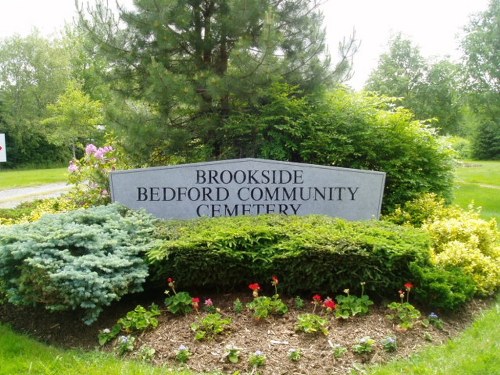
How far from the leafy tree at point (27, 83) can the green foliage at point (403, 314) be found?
34189 mm

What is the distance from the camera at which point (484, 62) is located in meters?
11.5

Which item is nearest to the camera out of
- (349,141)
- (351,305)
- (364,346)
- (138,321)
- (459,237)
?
(364,346)

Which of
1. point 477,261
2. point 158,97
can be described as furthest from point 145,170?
point 477,261

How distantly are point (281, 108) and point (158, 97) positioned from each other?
5.47 ft

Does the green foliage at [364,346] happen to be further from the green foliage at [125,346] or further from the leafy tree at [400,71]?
the leafy tree at [400,71]

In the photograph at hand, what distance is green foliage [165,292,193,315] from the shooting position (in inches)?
141

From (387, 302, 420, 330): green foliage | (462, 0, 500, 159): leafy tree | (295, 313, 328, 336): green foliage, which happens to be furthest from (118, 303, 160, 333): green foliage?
(462, 0, 500, 159): leafy tree

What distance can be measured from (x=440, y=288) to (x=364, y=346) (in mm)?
1019

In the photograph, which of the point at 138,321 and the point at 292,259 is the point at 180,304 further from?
the point at 292,259

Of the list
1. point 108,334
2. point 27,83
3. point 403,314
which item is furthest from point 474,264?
point 27,83

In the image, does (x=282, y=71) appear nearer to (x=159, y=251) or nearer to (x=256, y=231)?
(x=256, y=231)

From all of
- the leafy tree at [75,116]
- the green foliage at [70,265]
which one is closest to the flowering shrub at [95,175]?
the green foliage at [70,265]

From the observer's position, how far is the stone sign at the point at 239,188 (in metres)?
5.49

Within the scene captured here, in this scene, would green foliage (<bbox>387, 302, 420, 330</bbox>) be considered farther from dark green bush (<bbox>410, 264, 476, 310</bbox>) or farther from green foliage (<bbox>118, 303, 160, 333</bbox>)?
green foliage (<bbox>118, 303, 160, 333</bbox>)
